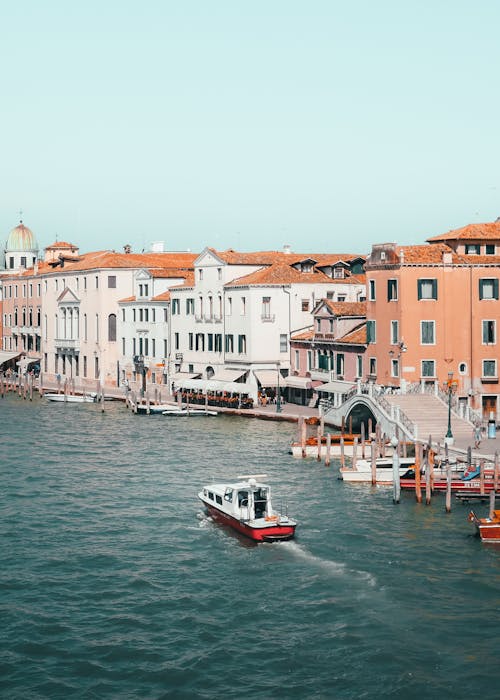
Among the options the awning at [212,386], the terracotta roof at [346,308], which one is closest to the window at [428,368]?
the terracotta roof at [346,308]

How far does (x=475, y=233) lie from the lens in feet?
245

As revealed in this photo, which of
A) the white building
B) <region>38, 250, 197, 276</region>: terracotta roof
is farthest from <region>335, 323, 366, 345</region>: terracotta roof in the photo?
<region>38, 250, 197, 276</region>: terracotta roof

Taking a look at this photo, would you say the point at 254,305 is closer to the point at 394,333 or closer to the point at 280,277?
the point at 280,277

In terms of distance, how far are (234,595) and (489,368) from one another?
39069 millimetres

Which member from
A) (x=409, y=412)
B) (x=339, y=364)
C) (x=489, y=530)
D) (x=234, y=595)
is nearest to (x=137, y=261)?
(x=339, y=364)

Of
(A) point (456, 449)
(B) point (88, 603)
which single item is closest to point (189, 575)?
(B) point (88, 603)

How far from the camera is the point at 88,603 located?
121 ft

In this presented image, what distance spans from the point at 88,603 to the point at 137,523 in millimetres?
10952

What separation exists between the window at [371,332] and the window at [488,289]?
22.7 feet

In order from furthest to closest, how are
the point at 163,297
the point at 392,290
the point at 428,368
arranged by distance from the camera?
the point at 163,297 → the point at 392,290 → the point at 428,368

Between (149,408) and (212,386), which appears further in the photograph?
(212,386)

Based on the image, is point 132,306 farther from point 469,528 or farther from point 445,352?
point 469,528

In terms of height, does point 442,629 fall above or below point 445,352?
below

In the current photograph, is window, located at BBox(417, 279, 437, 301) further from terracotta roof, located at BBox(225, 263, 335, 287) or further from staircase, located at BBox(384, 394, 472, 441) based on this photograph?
terracotta roof, located at BBox(225, 263, 335, 287)
